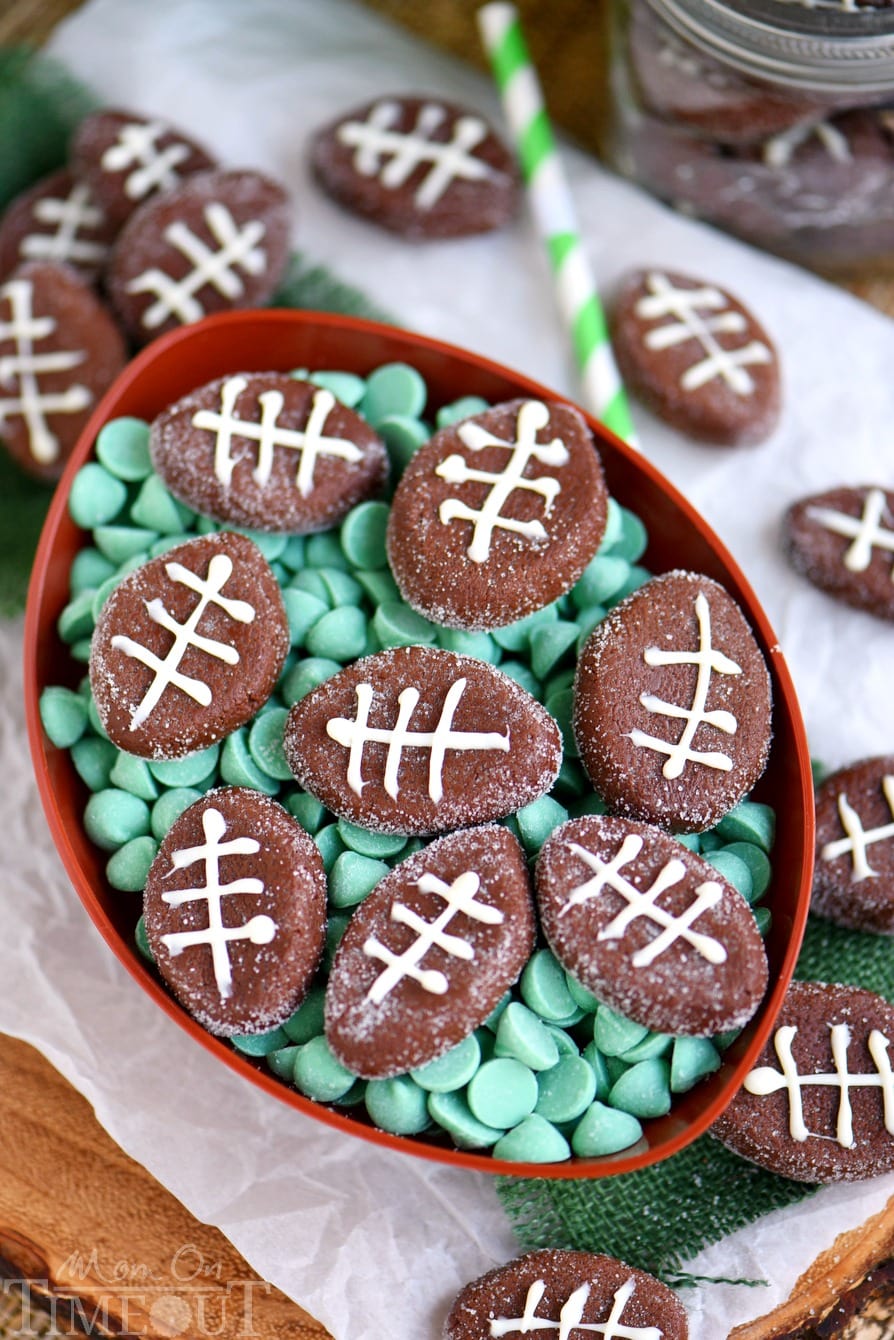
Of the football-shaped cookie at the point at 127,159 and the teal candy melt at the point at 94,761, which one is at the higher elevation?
the football-shaped cookie at the point at 127,159

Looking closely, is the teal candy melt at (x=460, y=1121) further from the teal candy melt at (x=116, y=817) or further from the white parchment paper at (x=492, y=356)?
the teal candy melt at (x=116, y=817)

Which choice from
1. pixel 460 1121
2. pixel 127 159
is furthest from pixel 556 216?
pixel 460 1121

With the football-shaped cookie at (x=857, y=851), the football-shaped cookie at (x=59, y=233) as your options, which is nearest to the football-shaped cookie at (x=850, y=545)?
the football-shaped cookie at (x=857, y=851)

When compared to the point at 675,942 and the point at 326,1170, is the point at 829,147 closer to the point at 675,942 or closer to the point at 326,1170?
the point at 675,942

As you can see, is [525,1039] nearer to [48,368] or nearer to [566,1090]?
[566,1090]

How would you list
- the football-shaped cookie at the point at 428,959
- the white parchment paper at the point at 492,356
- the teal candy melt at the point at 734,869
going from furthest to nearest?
the white parchment paper at the point at 492,356, the teal candy melt at the point at 734,869, the football-shaped cookie at the point at 428,959

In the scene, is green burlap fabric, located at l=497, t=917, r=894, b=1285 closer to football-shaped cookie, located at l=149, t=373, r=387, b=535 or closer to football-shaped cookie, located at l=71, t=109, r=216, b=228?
football-shaped cookie, located at l=149, t=373, r=387, b=535

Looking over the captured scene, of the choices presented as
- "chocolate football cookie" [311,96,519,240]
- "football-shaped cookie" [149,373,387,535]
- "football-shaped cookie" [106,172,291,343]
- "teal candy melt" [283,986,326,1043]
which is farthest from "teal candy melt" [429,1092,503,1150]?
"chocolate football cookie" [311,96,519,240]
